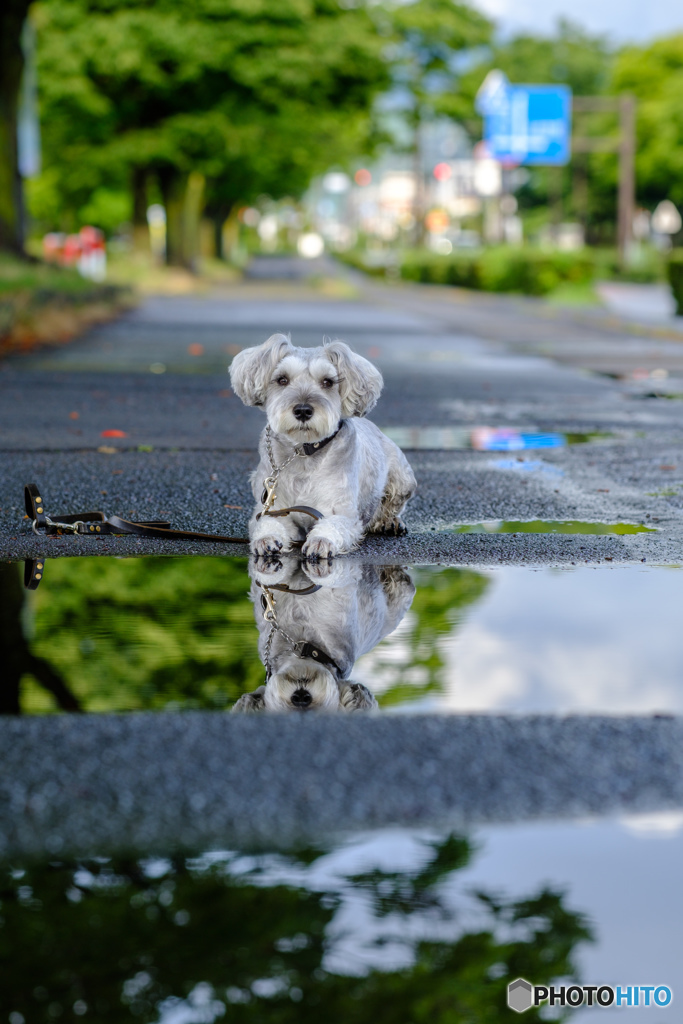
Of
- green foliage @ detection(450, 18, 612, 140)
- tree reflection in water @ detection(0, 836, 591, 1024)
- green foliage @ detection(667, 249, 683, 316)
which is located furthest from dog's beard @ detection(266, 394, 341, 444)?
green foliage @ detection(450, 18, 612, 140)

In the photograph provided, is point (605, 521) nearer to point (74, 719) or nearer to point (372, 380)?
point (372, 380)

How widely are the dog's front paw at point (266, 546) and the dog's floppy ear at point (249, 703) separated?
72.9 inches

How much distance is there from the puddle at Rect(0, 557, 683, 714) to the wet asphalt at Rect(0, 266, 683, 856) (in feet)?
0.88

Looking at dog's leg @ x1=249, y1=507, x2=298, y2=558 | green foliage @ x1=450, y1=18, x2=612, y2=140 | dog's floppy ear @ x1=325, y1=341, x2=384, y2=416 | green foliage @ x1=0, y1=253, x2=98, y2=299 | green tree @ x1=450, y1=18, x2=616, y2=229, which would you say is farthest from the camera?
green foliage @ x1=450, y1=18, x2=612, y2=140

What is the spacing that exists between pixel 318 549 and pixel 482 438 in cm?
547

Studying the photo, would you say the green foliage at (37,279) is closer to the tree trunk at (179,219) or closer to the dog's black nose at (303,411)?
the dog's black nose at (303,411)

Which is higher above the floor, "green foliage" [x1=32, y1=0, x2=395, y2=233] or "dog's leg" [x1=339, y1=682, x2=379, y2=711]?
"green foliage" [x1=32, y1=0, x2=395, y2=233]

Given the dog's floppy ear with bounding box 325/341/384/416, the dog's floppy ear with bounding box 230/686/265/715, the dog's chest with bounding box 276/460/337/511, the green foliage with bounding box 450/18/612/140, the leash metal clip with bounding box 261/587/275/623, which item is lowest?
the leash metal clip with bounding box 261/587/275/623

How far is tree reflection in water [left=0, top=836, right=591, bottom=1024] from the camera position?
8.45 ft

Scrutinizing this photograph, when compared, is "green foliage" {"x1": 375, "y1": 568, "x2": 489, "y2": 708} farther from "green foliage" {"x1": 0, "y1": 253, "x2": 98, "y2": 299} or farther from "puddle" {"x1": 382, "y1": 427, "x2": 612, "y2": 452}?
"green foliage" {"x1": 0, "y1": 253, "x2": 98, "y2": 299}

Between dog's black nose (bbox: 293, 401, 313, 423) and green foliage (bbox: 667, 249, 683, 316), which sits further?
green foliage (bbox: 667, 249, 683, 316)

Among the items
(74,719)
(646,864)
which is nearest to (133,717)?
(74,719)

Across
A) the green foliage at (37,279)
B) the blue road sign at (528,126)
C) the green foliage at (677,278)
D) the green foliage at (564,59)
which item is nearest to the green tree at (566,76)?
the green foliage at (564,59)

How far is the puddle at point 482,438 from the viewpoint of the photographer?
35.3 feet
